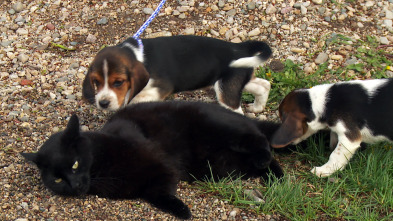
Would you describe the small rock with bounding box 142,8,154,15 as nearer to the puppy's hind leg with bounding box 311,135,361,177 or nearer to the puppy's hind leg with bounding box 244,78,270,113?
the puppy's hind leg with bounding box 244,78,270,113

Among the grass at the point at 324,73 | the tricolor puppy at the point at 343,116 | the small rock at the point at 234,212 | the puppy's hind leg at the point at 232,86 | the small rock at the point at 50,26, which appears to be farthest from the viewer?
the small rock at the point at 50,26

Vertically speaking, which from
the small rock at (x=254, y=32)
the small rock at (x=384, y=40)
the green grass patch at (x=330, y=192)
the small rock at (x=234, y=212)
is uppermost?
the small rock at (x=384, y=40)

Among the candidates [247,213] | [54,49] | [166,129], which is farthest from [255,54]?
[54,49]

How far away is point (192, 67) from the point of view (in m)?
5.80

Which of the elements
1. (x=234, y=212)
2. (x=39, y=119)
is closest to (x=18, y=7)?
(x=39, y=119)

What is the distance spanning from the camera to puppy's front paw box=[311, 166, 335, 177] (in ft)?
16.2

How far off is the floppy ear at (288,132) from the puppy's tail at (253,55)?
82cm

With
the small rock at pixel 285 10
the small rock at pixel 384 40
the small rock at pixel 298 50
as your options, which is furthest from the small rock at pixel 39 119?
the small rock at pixel 384 40

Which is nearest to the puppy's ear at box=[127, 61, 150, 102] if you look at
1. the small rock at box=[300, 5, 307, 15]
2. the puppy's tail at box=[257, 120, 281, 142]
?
the puppy's tail at box=[257, 120, 281, 142]

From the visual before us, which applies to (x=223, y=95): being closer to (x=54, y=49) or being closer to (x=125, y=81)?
(x=125, y=81)

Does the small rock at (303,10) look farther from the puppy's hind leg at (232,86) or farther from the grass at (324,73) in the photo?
the puppy's hind leg at (232,86)

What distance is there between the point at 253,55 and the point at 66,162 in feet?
8.18

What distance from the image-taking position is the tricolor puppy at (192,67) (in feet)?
18.5

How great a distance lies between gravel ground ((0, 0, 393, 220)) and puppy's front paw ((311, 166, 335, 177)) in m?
1.16
